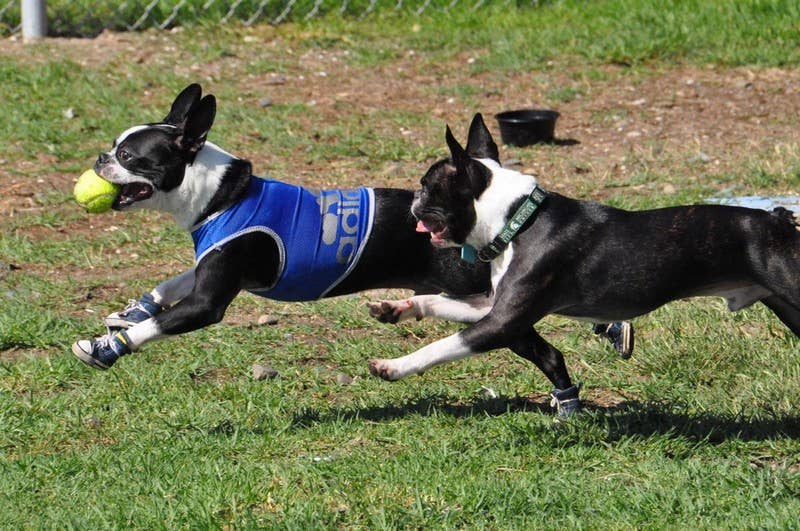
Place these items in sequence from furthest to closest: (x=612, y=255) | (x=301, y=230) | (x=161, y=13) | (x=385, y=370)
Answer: (x=161, y=13), (x=301, y=230), (x=612, y=255), (x=385, y=370)

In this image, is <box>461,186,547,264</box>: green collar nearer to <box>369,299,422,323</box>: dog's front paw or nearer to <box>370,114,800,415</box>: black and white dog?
<box>370,114,800,415</box>: black and white dog

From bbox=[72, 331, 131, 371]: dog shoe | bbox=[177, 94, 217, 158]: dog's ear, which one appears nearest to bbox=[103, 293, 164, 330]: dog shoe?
bbox=[72, 331, 131, 371]: dog shoe

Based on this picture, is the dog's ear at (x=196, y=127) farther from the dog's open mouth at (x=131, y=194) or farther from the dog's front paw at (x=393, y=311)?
the dog's front paw at (x=393, y=311)

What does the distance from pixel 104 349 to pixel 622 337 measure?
7.59ft

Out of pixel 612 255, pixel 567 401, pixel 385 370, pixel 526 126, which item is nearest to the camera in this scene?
pixel 385 370

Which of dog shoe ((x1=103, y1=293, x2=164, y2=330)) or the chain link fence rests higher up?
dog shoe ((x1=103, y1=293, x2=164, y2=330))

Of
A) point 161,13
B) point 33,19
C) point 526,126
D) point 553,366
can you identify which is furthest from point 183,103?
point 161,13

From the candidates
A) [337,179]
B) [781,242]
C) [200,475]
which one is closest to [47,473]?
[200,475]

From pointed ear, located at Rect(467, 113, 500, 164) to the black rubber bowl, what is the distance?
379cm

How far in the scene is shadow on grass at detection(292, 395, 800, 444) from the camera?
5.30 metres

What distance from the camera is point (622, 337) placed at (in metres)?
6.06

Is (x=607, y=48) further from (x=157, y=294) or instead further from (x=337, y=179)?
(x=157, y=294)

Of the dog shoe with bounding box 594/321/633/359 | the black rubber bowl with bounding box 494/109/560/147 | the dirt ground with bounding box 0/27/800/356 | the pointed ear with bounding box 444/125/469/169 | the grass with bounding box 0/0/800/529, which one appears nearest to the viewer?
the grass with bounding box 0/0/800/529

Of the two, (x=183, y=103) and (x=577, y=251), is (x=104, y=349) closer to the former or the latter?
(x=183, y=103)
